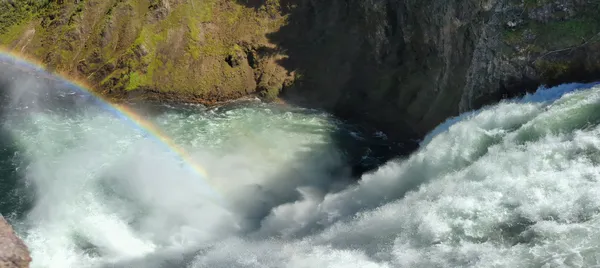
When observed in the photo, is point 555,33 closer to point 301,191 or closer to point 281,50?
point 301,191

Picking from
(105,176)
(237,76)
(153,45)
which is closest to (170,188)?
(105,176)

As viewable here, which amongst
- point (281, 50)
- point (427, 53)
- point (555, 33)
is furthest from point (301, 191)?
point (281, 50)

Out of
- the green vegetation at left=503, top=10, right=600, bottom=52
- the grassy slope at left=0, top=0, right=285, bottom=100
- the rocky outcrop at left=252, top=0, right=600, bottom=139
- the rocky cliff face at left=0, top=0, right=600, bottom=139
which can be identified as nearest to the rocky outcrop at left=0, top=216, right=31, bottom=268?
the rocky cliff face at left=0, top=0, right=600, bottom=139

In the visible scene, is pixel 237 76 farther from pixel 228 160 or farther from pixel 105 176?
pixel 105 176

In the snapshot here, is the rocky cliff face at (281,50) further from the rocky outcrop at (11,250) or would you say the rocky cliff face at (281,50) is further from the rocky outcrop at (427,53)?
the rocky outcrop at (11,250)

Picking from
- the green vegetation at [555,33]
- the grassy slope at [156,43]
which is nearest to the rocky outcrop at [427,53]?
the green vegetation at [555,33]

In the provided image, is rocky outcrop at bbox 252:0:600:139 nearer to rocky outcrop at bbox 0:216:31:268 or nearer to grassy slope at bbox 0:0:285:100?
grassy slope at bbox 0:0:285:100
